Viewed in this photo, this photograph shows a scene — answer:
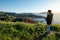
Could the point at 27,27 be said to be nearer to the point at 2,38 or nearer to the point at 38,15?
the point at 2,38

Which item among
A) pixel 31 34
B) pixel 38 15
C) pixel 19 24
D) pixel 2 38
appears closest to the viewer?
pixel 2 38

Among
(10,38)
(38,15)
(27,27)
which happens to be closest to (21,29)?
(27,27)

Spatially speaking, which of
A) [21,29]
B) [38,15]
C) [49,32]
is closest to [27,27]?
[21,29]

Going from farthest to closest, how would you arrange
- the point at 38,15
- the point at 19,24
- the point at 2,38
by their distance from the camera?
the point at 38,15 < the point at 19,24 < the point at 2,38

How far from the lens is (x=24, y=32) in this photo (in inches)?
856

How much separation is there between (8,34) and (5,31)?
0.56 meters

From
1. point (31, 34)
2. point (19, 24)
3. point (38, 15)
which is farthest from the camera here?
point (38, 15)

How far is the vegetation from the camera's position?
21142 millimetres

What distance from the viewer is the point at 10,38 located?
2066 centimetres

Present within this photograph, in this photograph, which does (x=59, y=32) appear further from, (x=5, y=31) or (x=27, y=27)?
(x=5, y=31)

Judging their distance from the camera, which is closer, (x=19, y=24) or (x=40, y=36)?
(x=40, y=36)

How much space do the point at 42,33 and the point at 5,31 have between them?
3.21 meters

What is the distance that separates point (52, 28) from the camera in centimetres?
2412

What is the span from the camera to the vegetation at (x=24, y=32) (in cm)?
2114
